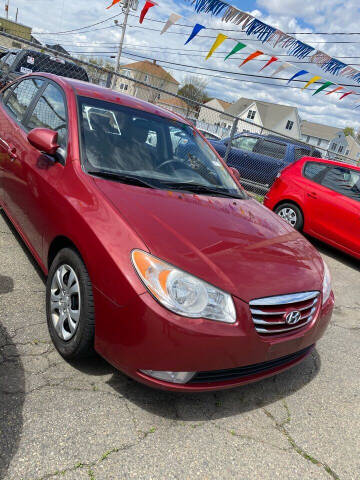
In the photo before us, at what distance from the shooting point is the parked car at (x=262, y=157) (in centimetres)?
1023

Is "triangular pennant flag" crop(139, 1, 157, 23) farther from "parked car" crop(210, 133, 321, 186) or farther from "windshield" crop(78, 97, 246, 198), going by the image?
"windshield" crop(78, 97, 246, 198)

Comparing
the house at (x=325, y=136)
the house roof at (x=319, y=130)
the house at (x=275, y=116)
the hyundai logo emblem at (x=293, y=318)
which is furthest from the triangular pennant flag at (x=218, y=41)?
the house roof at (x=319, y=130)

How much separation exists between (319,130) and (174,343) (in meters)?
71.4

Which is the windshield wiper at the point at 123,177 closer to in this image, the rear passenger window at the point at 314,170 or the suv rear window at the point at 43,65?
the rear passenger window at the point at 314,170

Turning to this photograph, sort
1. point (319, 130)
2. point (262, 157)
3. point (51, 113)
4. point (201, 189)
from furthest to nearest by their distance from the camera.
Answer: point (319, 130) → point (262, 157) → point (51, 113) → point (201, 189)

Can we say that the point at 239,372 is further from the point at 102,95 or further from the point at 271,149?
the point at 271,149

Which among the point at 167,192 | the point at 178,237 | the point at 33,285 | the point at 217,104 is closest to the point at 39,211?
the point at 33,285

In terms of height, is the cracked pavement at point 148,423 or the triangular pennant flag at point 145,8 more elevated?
the triangular pennant flag at point 145,8

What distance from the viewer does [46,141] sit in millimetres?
2754

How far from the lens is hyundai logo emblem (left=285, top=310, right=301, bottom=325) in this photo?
2.25 m

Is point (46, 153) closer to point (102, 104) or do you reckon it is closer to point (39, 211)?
point (39, 211)

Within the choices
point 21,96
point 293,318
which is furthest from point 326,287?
point 21,96

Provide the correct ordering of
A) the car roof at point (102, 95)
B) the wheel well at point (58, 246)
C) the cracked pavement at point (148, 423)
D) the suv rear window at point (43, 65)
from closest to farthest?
the cracked pavement at point (148, 423)
the wheel well at point (58, 246)
the car roof at point (102, 95)
the suv rear window at point (43, 65)

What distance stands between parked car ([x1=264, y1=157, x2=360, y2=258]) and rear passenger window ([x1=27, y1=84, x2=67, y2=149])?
178 inches
